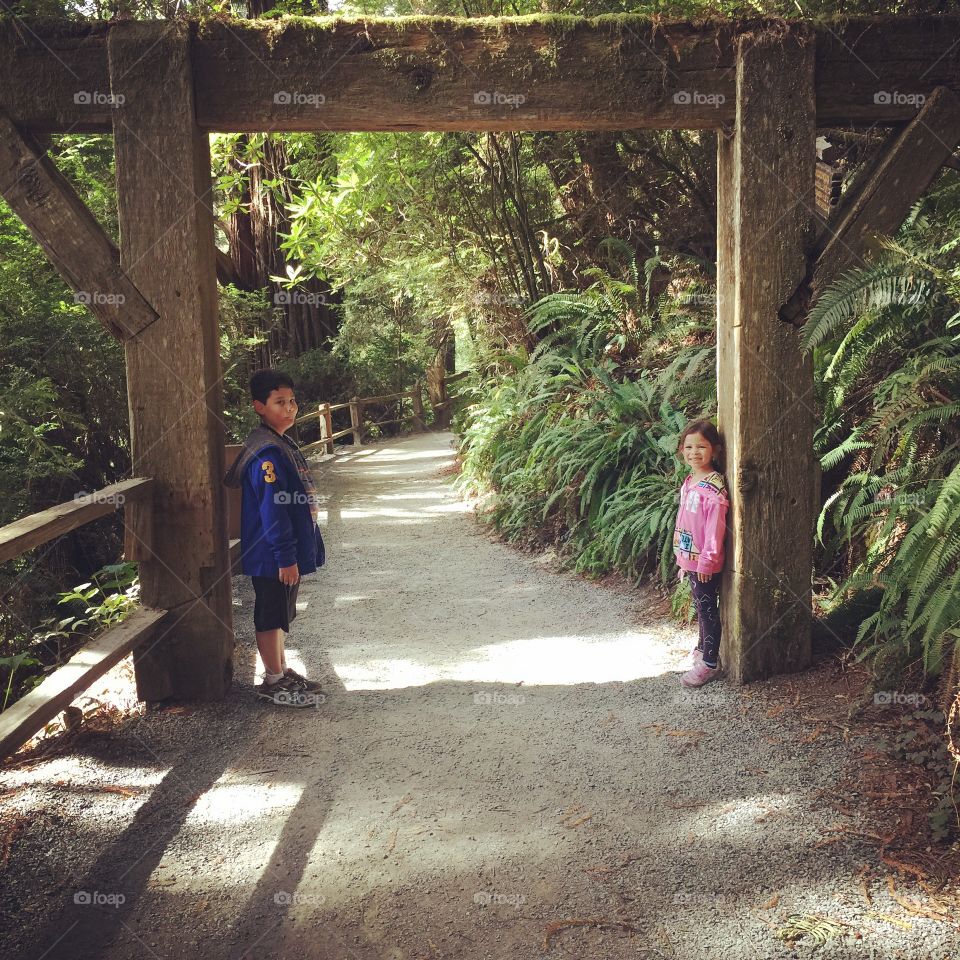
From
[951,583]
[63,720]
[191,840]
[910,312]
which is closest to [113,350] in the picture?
[63,720]

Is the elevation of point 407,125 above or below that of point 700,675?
above

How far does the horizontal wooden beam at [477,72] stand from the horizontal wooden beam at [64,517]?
192 centimetres

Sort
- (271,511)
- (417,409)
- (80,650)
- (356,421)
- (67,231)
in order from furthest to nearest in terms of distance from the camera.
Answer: (417,409) < (356,421) < (271,511) < (67,231) < (80,650)

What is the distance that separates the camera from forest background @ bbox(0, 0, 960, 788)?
447 centimetres

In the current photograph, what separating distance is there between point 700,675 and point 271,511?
2586 mm

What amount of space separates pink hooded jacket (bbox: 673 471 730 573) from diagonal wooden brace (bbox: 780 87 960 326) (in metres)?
1.02

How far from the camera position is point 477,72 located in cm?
446

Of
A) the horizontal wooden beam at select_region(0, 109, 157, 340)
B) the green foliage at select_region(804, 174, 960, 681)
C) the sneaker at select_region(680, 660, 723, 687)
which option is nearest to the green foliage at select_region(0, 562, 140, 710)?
the horizontal wooden beam at select_region(0, 109, 157, 340)

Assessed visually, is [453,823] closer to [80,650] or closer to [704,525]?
[80,650]

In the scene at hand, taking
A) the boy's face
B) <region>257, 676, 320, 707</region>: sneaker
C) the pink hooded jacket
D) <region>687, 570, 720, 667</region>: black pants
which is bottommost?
<region>257, 676, 320, 707</region>: sneaker

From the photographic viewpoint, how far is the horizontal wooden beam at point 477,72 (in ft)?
14.4

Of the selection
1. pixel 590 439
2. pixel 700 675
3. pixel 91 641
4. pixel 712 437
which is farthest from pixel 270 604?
pixel 590 439

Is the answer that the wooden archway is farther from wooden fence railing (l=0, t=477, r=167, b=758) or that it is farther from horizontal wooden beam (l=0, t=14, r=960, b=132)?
wooden fence railing (l=0, t=477, r=167, b=758)

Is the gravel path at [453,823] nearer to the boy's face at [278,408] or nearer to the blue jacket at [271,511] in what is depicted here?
the blue jacket at [271,511]
